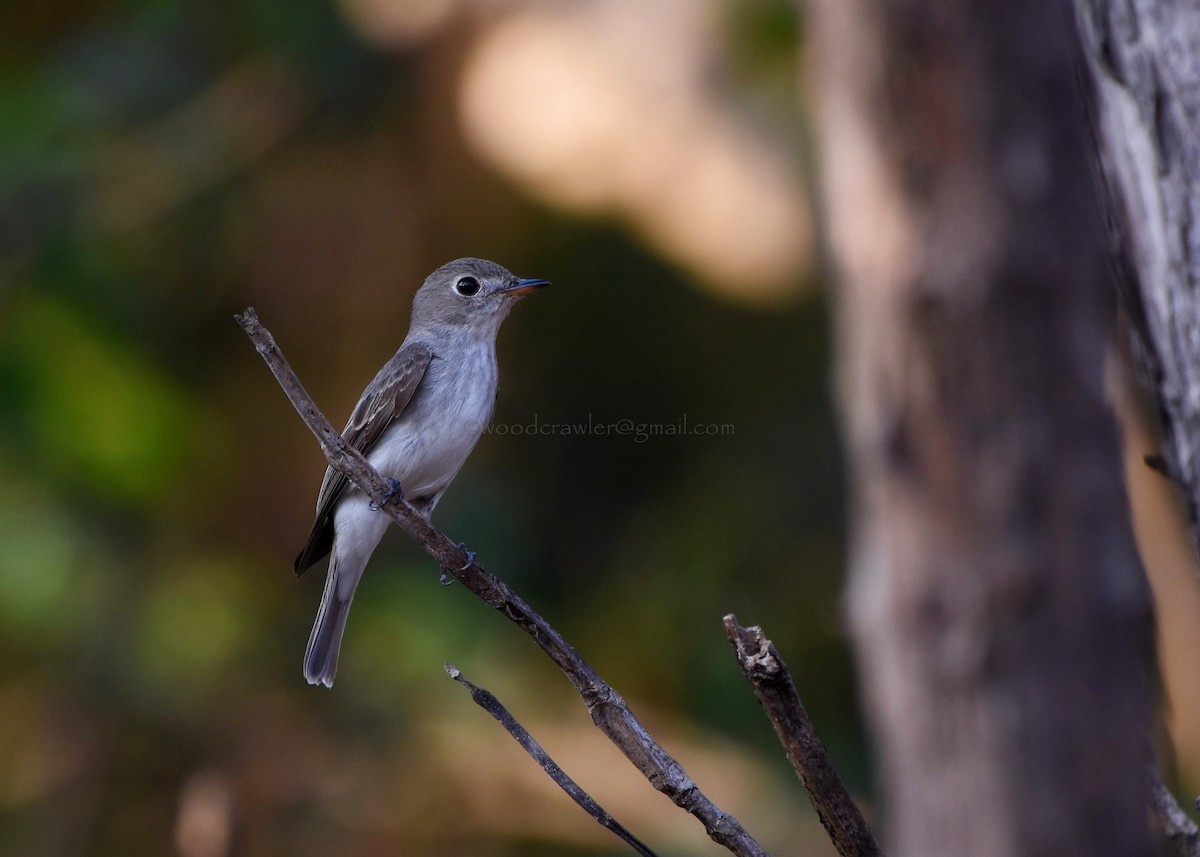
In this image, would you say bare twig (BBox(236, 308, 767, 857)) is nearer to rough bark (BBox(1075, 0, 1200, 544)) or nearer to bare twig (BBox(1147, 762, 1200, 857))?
bare twig (BBox(1147, 762, 1200, 857))

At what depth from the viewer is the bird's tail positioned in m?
3.90

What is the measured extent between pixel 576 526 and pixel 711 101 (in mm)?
2367

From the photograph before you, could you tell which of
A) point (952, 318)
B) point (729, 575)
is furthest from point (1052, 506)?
point (729, 575)

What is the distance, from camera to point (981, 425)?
3775mm

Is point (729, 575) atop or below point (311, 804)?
atop

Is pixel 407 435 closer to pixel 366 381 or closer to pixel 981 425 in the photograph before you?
pixel 981 425

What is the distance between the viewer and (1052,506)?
3676 mm

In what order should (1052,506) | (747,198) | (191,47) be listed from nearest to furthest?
(1052,506), (191,47), (747,198)

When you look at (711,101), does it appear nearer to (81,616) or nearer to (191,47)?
(191,47)

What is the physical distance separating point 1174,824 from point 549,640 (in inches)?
39.1

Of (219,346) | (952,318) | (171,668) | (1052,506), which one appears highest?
(952,318)

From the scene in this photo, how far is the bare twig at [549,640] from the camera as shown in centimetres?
182

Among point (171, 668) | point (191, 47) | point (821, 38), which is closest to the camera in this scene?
point (821, 38)

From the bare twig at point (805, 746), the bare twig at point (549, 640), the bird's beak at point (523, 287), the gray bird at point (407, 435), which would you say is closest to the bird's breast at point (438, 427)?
the gray bird at point (407, 435)
